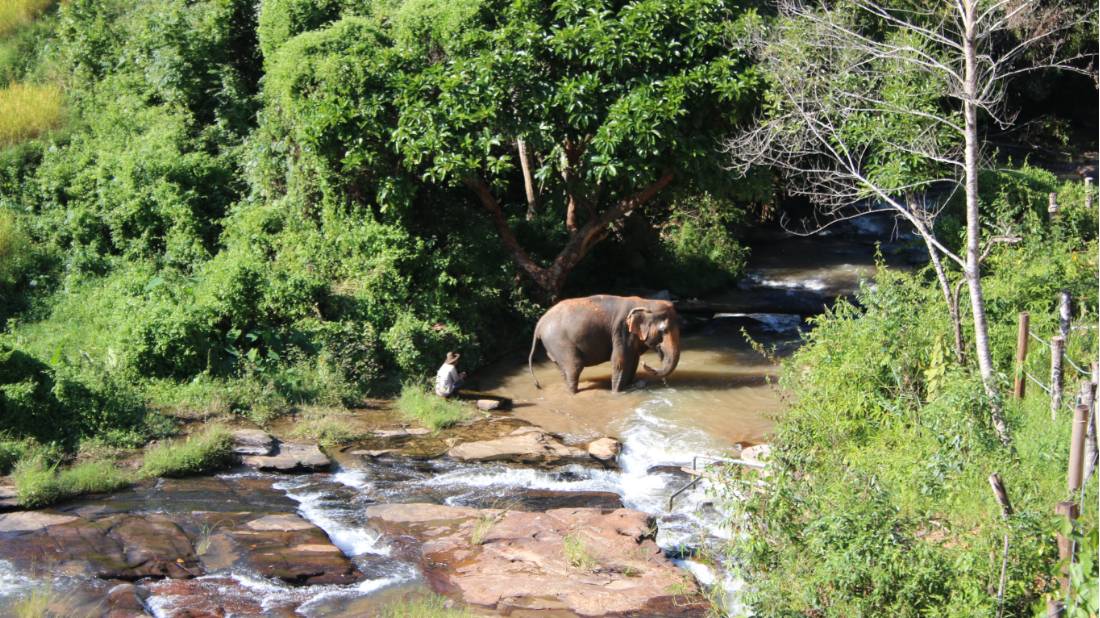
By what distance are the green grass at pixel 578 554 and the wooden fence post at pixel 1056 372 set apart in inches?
159

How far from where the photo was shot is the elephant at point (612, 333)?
13828 mm

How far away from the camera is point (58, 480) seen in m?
10.2

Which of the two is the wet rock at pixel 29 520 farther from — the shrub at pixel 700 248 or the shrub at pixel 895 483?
the shrub at pixel 700 248

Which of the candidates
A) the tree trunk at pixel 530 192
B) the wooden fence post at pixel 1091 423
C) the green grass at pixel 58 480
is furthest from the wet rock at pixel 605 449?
the tree trunk at pixel 530 192

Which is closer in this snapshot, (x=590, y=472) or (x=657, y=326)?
(x=590, y=472)

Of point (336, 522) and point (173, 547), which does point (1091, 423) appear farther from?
point (173, 547)

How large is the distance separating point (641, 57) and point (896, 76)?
3.46 meters

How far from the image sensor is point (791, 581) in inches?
277

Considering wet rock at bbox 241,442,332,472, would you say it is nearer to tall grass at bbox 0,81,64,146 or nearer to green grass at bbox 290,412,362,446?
green grass at bbox 290,412,362,446

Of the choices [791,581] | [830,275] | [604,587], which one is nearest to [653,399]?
[604,587]

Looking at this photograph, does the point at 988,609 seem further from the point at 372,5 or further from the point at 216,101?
the point at 216,101

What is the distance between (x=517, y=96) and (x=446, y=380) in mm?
4170

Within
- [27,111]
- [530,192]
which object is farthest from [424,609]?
[27,111]

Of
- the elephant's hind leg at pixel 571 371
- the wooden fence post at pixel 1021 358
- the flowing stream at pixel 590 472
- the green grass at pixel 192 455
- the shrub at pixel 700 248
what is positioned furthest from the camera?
the shrub at pixel 700 248
